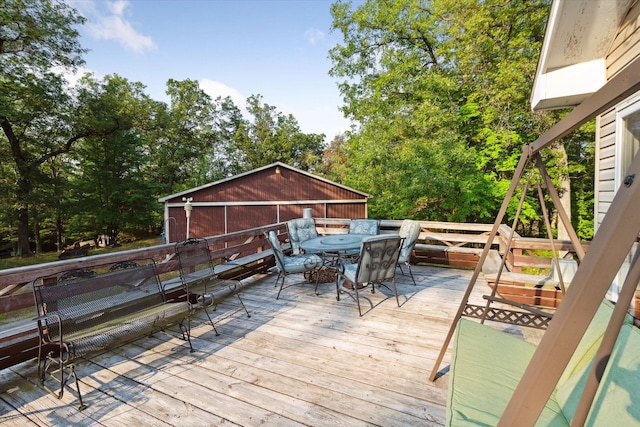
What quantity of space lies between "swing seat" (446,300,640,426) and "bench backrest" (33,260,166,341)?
2.47 m

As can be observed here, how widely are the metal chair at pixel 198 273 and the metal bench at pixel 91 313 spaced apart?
34cm

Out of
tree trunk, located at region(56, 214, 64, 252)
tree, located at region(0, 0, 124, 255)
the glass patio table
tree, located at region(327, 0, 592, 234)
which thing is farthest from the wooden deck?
tree trunk, located at region(56, 214, 64, 252)

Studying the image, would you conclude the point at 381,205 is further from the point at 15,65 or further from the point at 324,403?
the point at 15,65

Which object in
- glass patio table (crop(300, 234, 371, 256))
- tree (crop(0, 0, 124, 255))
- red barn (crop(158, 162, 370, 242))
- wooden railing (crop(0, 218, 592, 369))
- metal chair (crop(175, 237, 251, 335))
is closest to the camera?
wooden railing (crop(0, 218, 592, 369))

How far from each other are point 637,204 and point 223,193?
12.8m

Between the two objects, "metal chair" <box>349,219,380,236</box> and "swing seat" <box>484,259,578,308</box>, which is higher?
"metal chair" <box>349,219,380,236</box>

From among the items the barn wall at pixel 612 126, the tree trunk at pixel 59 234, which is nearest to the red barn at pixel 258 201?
the barn wall at pixel 612 126

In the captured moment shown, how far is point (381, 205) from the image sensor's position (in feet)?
34.0

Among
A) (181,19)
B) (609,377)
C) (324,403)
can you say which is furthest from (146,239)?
(609,377)

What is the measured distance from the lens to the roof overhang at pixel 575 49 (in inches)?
94.7

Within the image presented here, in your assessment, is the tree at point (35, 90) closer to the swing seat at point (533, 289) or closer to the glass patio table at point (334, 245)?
the glass patio table at point (334, 245)

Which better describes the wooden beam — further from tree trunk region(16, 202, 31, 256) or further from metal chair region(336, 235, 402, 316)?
tree trunk region(16, 202, 31, 256)

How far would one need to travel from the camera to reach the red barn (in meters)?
12.2

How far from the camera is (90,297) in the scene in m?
2.41
